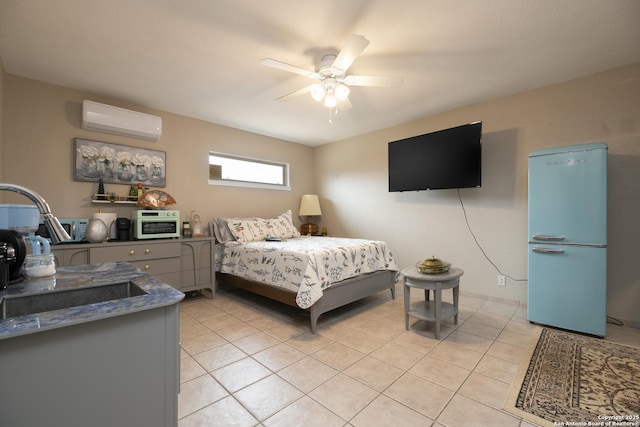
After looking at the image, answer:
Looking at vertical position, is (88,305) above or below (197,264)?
above

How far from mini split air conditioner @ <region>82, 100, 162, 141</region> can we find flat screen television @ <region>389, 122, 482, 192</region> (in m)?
3.07

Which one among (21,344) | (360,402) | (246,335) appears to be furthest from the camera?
(246,335)


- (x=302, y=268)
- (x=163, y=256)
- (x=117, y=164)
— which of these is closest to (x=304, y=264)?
(x=302, y=268)

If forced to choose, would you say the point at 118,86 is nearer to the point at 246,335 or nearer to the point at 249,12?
the point at 249,12

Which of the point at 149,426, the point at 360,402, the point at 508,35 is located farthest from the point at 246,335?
the point at 508,35

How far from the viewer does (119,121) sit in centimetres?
302

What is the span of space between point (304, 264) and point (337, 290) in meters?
0.47

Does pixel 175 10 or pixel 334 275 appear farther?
pixel 334 275

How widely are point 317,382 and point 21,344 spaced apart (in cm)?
157

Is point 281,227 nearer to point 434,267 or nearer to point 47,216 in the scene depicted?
point 434,267

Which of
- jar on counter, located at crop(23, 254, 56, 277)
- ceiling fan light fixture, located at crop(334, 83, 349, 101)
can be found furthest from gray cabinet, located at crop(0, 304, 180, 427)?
ceiling fan light fixture, located at crop(334, 83, 349, 101)

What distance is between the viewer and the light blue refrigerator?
93.9 inches

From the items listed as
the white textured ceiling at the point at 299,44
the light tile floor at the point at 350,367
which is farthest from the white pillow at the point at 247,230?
the white textured ceiling at the point at 299,44

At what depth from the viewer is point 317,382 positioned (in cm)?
183
